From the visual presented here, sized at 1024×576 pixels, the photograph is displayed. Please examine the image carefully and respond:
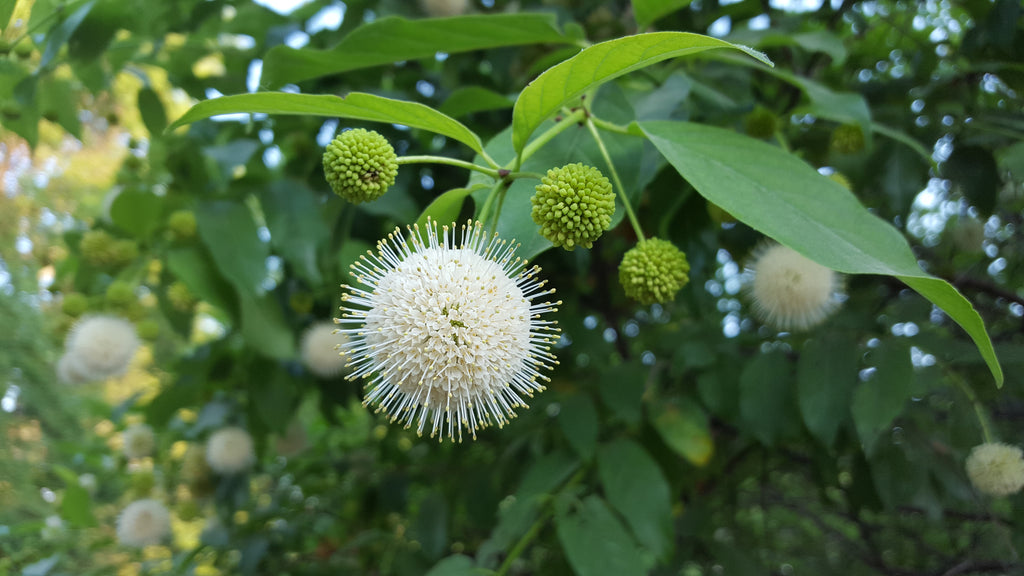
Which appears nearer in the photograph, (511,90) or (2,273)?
(511,90)

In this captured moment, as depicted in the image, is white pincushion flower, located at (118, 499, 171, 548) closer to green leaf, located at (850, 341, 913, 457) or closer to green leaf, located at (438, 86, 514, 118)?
green leaf, located at (438, 86, 514, 118)

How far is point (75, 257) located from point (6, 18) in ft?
2.78

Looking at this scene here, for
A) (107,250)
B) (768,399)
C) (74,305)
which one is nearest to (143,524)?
(74,305)

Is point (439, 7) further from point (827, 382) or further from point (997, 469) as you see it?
point (997, 469)

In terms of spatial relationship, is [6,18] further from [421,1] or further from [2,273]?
[2,273]

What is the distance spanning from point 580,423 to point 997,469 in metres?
0.73

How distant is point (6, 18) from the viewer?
1080 millimetres

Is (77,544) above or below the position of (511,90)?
below

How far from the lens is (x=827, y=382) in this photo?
114 centimetres

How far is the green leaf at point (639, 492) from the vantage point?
1126 mm

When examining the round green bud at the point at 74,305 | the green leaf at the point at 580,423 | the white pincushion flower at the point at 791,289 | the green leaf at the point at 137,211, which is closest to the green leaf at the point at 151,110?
the green leaf at the point at 137,211

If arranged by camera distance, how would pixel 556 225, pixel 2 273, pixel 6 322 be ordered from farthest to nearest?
pixel 2 273 < pixel 6 322 < pixel 556 225

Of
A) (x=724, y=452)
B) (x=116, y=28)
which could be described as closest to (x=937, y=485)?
(x=724, y=452)

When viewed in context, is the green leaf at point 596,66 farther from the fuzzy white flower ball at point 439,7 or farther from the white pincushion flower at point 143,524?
the white pincushion flower at point 143,524
